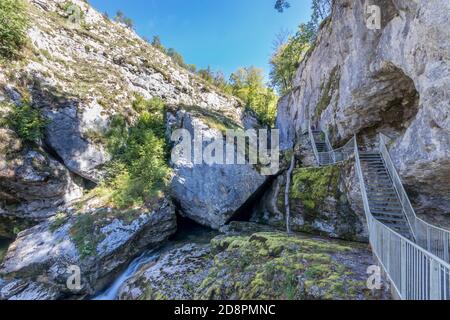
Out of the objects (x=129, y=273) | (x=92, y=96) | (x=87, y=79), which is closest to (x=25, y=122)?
(x=92, y=96)

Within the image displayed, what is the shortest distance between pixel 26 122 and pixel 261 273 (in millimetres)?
13338

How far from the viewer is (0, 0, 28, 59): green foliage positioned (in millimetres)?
12148

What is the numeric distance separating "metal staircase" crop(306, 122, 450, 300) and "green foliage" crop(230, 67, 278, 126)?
2003cm

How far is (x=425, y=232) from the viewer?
6.49 meters

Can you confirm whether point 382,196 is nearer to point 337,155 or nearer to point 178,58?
point 337,155

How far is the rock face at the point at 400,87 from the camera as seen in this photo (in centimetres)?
583

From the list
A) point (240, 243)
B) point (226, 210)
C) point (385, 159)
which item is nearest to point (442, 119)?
point (385, 159)

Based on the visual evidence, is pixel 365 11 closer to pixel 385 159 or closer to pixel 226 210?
pixel 385 159

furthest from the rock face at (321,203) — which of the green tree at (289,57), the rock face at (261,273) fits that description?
the green tree at (289,57)

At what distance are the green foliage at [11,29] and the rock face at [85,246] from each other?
31.9 ft

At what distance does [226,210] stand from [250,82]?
29283 millimetres

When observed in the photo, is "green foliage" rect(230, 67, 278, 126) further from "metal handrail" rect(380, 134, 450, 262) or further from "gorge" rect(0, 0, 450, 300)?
"metal handrail" rect(380, 134, 450, 262)

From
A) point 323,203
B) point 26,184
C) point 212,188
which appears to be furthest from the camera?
point 212,188

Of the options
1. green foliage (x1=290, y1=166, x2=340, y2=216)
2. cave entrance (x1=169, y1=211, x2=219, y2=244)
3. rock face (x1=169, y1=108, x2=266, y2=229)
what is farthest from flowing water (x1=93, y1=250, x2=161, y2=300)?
green foliage (x1=290, y1=166, x2=340, y2=216)
